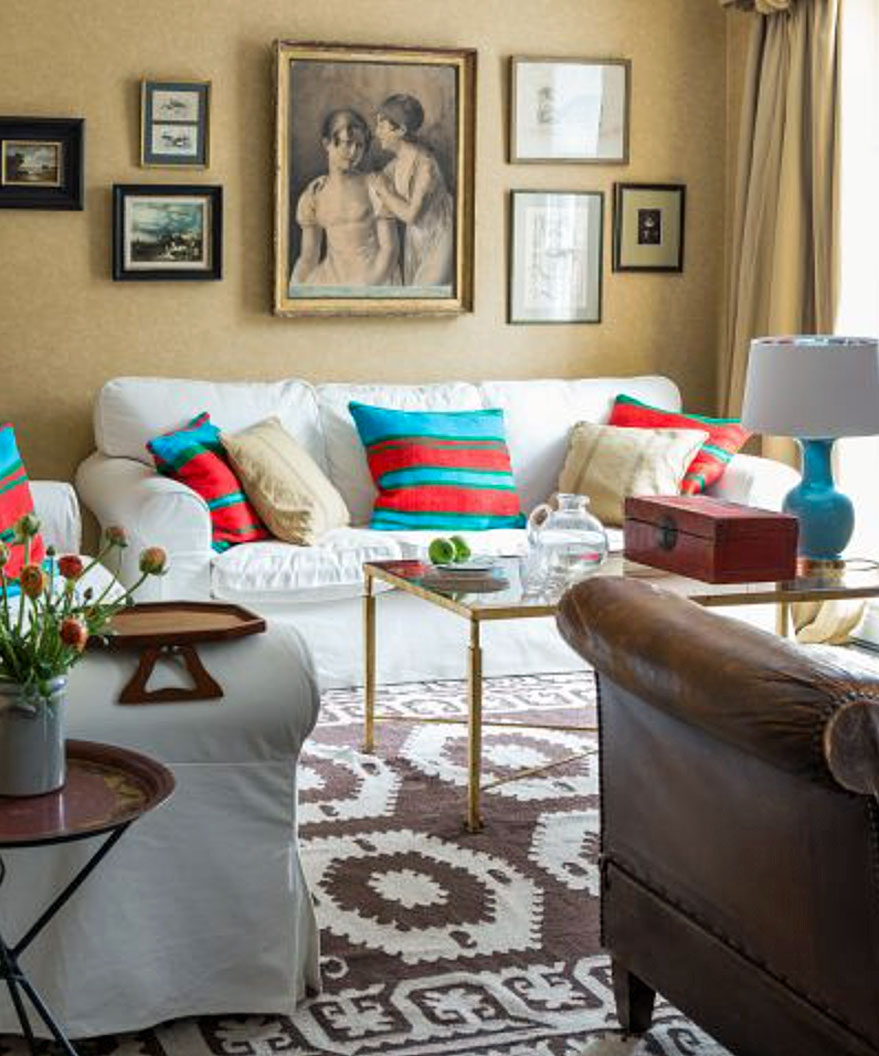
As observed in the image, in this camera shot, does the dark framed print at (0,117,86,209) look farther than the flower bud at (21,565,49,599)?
Yes

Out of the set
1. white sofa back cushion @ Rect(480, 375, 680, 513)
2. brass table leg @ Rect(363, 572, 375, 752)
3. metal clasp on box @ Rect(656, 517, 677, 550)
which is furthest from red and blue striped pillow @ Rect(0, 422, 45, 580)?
white sofa back cushion @ Rect(480, 375, 680, 513)

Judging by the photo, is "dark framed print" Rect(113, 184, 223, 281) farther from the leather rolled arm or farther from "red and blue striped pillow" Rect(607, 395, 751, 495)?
the leather rolled arm

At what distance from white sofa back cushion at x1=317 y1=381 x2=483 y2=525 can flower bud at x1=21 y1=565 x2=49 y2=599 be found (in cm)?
344

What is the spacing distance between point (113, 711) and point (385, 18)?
4.01 meters

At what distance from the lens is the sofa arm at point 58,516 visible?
502cm

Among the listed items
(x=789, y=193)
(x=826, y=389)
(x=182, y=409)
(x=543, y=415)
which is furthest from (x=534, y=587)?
(x=789, y=193)

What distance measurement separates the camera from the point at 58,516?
5.04 meters

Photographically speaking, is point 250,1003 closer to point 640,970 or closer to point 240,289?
point 640,970

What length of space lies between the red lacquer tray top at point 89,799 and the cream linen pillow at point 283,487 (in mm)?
2721

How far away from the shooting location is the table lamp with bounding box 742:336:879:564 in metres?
4.30

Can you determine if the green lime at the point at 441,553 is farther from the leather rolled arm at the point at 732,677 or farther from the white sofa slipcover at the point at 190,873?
the leather rolled arm at the point at 732,677

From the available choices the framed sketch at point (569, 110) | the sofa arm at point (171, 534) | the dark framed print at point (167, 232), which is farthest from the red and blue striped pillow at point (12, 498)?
the framed sketch at point (569, 110)

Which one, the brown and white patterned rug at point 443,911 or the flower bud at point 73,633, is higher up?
the flower bud at point 73,633

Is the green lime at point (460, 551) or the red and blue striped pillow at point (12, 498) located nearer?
the green lime at point (460, 551)
